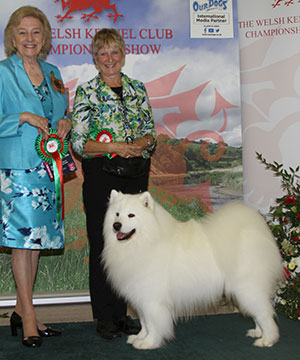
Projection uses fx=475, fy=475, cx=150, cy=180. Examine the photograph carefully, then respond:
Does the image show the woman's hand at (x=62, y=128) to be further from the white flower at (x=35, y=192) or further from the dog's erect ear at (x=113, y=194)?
the dog's erect ear at (x=113, y=194)

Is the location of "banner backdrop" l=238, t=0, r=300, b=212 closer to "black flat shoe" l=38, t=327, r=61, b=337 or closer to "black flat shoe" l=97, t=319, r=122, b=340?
"black flat shoe" l=97, t=319, r=122, b=340

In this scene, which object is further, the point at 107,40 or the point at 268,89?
the point at 268,89

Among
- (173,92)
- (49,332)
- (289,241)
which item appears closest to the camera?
(49,332)

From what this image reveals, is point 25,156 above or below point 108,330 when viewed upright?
above

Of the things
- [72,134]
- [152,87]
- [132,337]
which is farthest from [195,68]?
[132,337]

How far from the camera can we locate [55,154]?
10.2ft

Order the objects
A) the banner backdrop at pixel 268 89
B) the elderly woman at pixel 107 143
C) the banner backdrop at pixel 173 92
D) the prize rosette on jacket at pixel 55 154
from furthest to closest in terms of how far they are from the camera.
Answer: the banner backdrop at pixel 268 89, the banner backdrop at pixel 173 92, the elderly woman at pixel 107 143, the prize rosette on jacket at pixel 55 154

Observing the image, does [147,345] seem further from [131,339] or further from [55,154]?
[55,154]

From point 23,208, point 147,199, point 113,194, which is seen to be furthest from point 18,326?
point 147,199

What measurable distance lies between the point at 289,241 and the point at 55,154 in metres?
2.02

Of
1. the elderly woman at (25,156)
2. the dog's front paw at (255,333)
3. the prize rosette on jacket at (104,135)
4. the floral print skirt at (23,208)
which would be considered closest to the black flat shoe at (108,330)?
the elderly woman at (25,156)

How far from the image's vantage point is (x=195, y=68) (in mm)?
4094

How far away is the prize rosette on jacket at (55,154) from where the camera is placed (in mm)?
3061

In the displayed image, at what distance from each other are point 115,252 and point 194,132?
1461mm
